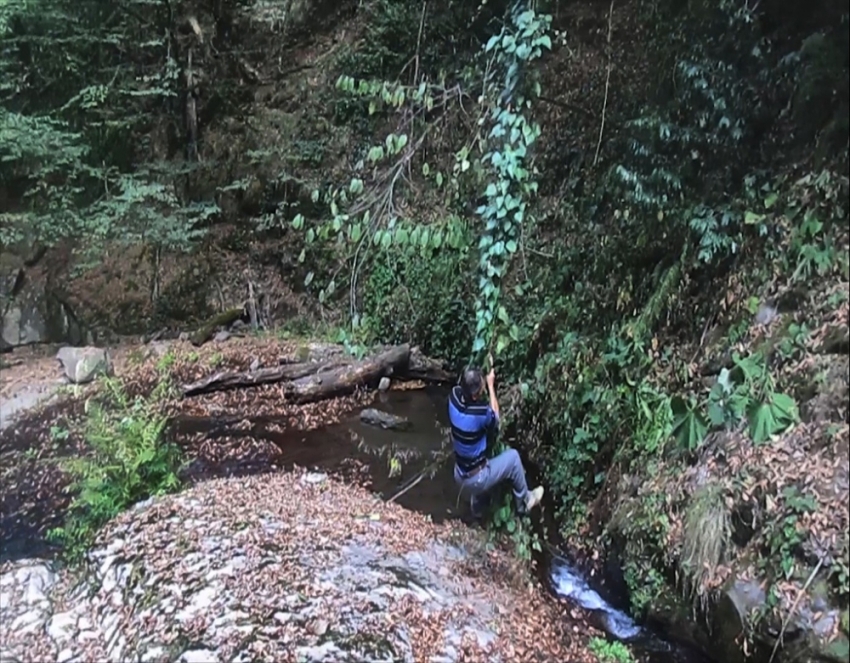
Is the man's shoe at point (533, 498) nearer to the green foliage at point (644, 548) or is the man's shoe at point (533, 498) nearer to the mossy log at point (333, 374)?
the green foliage at point (644, 548)

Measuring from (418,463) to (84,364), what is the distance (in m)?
5.53

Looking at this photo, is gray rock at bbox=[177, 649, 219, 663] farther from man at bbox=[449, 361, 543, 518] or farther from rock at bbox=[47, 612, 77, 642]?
man at bbox=[449, 361, 543, 518]

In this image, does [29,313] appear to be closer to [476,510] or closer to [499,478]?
[476,510]

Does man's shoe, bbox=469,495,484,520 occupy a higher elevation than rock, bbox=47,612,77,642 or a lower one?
higher

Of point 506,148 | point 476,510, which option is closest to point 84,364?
point 476,510

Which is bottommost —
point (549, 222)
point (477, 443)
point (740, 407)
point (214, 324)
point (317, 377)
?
point (214, 324)

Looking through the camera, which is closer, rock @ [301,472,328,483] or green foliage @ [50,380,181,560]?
green foliage @ [50,380,181,560]

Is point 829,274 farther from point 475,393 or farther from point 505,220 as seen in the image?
point 475,393

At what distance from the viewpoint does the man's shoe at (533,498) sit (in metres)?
5.91

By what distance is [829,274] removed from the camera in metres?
4.36

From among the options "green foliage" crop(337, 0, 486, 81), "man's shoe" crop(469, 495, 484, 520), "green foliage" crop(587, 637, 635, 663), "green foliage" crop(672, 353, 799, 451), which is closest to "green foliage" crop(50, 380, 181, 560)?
"man's shoe" crop(469, 495, 484, 520)

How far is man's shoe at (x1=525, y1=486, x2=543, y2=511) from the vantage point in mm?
5909

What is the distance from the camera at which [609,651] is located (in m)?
4.52

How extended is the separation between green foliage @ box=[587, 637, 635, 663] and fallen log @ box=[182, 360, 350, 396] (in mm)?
5636
